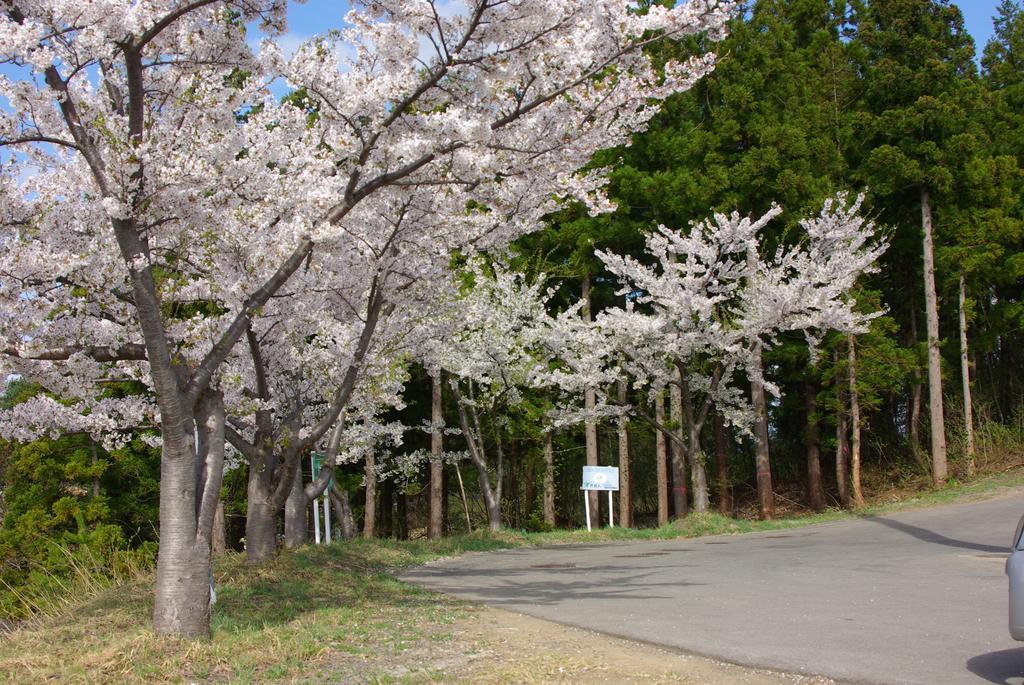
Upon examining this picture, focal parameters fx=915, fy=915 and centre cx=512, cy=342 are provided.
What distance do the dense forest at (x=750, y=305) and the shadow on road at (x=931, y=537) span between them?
4.86 metres

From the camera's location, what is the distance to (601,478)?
2188 centimetres

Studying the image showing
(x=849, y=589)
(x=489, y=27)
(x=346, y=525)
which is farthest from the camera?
(x=346, y=525)

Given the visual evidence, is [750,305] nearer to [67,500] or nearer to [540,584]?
[540,584]

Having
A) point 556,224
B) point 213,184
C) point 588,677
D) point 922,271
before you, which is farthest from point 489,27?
point 922,271

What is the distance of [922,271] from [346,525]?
1830 centimetres

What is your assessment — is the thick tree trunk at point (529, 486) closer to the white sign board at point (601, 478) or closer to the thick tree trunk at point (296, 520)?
the white sign board at point (601, 478)

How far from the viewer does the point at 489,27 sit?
24.6ft

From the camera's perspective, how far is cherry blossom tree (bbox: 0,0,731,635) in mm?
6902

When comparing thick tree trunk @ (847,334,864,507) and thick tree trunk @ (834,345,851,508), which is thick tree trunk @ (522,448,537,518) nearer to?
thick tree trunk @ (834,345,851,508)

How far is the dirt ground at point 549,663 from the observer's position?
18.3 ft

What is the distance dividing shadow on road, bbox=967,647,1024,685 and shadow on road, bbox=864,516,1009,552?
7027mm

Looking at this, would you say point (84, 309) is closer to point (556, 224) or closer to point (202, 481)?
point (202, 481)

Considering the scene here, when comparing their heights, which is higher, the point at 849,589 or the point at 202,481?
the point at 202,481

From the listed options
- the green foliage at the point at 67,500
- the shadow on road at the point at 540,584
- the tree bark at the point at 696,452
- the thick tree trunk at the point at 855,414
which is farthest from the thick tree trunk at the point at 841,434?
the green foliage at the point at 67,500
